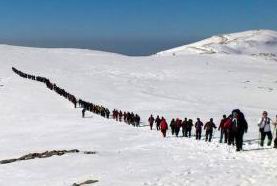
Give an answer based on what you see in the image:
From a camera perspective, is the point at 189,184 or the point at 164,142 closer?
the point at 189,184

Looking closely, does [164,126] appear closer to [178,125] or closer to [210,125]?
[178,125]

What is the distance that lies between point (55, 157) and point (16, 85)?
151ft

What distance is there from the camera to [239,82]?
77.1 m

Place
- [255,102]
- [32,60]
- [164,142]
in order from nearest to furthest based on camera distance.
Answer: [164,142] → [255,102] → [32,60]

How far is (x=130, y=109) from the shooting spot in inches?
1885

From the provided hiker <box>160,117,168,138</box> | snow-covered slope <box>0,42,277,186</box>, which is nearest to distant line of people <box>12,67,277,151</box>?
hiker <box>160,117,168,138</box>

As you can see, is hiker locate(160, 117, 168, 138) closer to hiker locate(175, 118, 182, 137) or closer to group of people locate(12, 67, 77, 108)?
hiker locate(175, 118, 182, 137)

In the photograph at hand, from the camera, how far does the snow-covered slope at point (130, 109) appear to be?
1750cm

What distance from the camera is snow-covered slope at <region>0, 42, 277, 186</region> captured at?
57.4 ft

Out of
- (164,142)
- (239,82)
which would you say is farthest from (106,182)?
(239,82)

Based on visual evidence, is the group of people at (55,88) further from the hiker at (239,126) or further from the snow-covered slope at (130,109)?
the hiker at (239,126)

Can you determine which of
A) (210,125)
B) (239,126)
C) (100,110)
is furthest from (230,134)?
(100,110)

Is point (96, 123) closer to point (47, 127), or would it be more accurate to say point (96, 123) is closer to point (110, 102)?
point (47, 127)

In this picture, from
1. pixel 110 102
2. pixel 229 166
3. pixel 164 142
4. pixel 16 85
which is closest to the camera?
pixel 229 166
